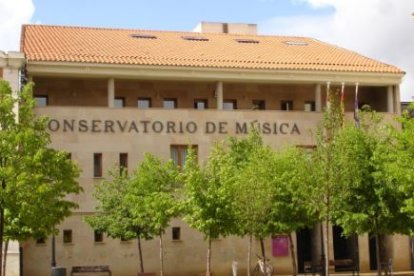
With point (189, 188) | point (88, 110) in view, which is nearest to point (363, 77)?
point (88, 110)

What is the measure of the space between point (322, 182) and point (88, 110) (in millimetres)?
16765

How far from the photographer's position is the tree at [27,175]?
81.1 ft

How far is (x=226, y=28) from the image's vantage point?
5653 centimetres

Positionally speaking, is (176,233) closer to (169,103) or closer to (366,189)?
(169,103)

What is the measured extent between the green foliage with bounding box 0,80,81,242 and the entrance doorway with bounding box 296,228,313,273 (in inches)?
794

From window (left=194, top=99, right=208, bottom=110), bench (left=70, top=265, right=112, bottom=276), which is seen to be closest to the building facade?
window (left=194, top=99, right=208, bottom=110)

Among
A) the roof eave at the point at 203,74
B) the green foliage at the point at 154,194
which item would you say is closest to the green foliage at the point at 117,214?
the green foliage at the point at 154,194

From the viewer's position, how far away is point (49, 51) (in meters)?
43.4

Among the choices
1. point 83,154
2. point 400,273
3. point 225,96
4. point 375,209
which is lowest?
point 400,273

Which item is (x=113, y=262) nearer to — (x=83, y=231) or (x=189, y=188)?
(x=83, y=231)

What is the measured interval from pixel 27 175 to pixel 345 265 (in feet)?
68.2

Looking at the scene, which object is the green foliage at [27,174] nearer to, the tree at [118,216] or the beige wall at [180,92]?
the tree at [118,216]

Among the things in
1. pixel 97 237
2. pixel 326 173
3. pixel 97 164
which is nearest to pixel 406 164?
pixel 326 173

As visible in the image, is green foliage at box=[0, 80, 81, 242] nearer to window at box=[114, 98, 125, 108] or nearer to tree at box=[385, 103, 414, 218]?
tree at box=[385, 103, 414, 218]
